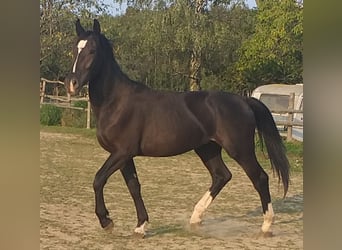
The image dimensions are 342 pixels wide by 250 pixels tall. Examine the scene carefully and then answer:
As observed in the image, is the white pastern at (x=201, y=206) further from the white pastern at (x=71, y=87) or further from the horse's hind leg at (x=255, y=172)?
the white pastern at (x=71, y=87)

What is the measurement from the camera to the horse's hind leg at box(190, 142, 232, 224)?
1515mm

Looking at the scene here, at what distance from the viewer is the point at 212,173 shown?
1.55 metres

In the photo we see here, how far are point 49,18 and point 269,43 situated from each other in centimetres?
64

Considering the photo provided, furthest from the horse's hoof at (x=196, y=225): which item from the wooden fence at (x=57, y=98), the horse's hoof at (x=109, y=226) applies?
the wooden fence at (x=57, y=98)

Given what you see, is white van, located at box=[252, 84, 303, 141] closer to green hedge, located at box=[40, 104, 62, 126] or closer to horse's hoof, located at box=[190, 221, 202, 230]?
horse's hoof, located at box=[190, 221, 202, 230]

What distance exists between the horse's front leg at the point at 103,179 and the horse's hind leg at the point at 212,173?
0.27m

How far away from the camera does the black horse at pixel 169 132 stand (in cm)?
149

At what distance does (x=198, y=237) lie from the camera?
4.93 ft

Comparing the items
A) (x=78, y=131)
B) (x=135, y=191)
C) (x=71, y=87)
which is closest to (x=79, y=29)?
(x=71, y=87)

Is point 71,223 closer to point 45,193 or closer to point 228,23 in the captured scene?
point 45,193

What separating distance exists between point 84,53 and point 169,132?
1.21ft

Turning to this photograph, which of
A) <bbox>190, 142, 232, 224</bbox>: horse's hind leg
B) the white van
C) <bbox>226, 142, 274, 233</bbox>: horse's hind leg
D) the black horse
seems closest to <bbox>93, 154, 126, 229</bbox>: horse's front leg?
the black horse

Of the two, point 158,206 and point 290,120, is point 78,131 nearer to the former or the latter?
point 158,206
